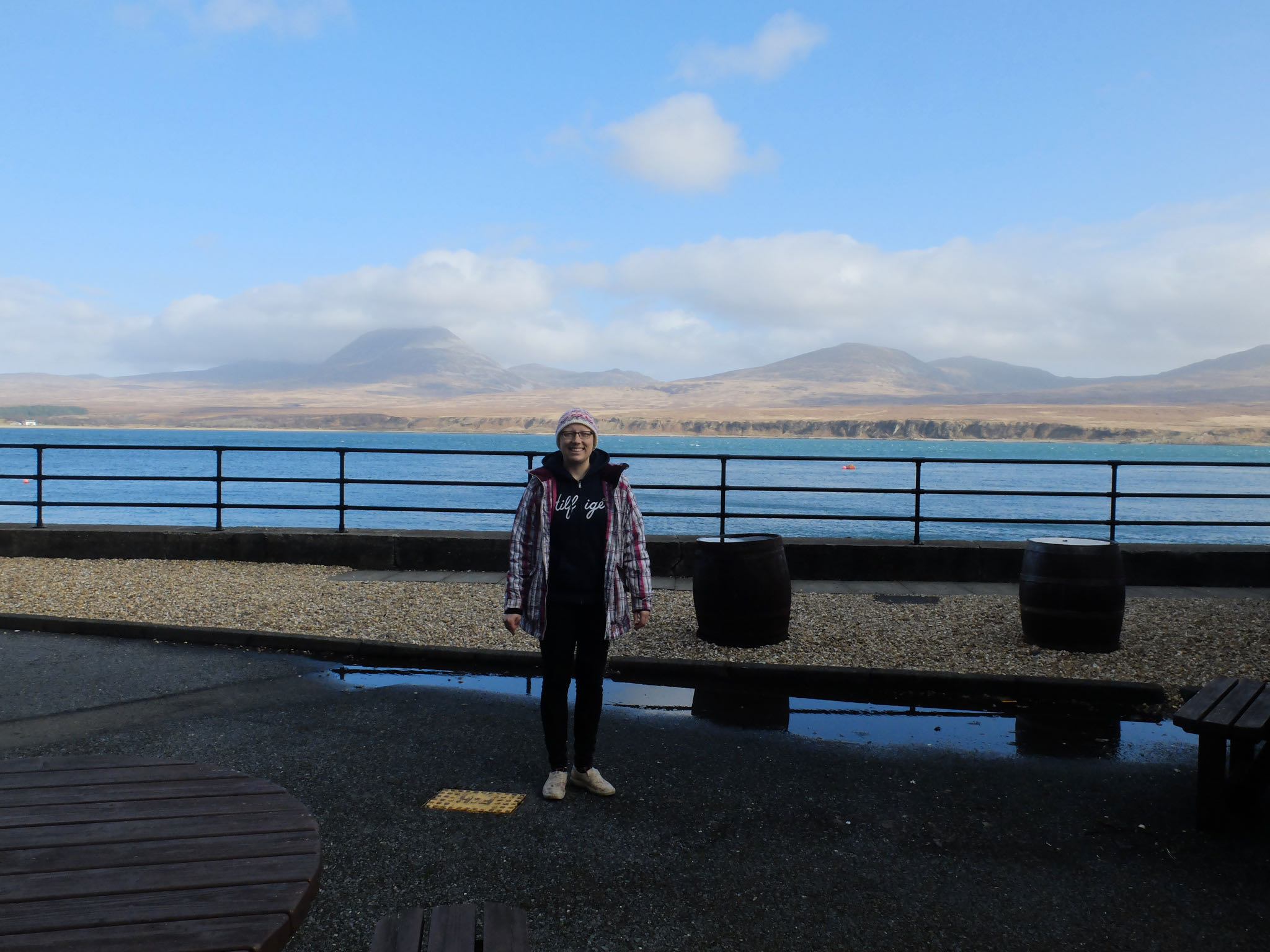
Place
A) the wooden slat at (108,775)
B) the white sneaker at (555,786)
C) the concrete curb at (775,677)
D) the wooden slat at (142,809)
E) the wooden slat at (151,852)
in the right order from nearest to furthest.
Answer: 1. the wooden slat at (151,852)
2. the wooden slat at (142,809)
3. the wooden slat at (108,775)
4. the white sneaker at (555,786)
5. the concrete curb at (775,677)

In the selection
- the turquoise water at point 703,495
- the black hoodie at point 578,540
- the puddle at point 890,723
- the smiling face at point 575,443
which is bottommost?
the turquoise water at point 703,495

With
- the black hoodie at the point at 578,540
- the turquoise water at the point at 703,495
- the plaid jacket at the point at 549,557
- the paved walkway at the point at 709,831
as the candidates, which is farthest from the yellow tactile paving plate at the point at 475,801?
the turquoise water at the point at 703,495

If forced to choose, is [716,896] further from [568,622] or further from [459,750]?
[459,750]

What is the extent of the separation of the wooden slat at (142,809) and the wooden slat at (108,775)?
0.52 ft

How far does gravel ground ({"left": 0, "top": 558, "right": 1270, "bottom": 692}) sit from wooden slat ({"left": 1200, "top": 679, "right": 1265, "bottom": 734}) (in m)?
1.65

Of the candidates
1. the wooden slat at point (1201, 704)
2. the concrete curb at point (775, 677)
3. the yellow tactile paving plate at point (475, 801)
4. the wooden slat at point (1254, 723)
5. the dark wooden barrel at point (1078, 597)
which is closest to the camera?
the wooden slat at point (1254, 723)

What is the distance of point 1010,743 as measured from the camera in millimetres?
4570

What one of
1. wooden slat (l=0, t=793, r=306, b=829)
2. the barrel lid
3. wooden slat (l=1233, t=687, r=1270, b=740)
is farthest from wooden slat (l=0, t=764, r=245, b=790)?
the barrel lid

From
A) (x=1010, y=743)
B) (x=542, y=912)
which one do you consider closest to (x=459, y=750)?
(x=542, y=912)

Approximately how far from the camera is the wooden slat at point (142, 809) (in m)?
2.43

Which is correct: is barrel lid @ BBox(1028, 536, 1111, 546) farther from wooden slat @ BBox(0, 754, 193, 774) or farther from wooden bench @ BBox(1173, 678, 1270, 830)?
wooden slat @ BBox(0, 754, 193, 774)

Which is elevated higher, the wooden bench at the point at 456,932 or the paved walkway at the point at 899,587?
the wooden bench at the point at 456,932

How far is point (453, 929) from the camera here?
6.25ft

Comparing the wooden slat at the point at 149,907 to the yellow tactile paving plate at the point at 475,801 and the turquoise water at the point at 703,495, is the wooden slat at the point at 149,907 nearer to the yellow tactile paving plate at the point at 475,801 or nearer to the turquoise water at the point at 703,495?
the yellow tactile paving plate at the point at 475,801
